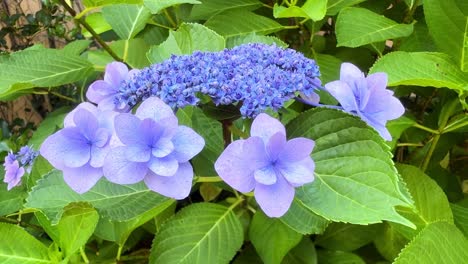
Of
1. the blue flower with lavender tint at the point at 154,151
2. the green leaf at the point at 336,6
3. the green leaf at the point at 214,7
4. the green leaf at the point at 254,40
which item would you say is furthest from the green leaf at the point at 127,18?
the blue flower with lavender tint at the point at 154,151

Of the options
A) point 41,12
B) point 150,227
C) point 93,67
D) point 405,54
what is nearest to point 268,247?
point 150,227

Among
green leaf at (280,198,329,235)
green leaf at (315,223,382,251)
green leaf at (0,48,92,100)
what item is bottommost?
green leaf at (315,223,382,251)

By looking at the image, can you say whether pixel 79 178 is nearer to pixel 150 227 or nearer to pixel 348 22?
pixel 150 227

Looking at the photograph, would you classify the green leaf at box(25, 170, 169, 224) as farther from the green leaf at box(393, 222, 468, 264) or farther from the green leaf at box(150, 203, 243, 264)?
the green leaf at box(393, 222, 468, 264)

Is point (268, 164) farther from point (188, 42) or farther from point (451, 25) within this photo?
point (451, 25)

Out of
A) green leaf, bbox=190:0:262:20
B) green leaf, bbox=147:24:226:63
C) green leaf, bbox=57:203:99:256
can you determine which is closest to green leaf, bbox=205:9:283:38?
green leaf, bbox=190:0:262:20

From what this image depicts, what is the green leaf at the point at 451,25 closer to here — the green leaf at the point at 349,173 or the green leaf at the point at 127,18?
the green leaf at the point at 349,173
